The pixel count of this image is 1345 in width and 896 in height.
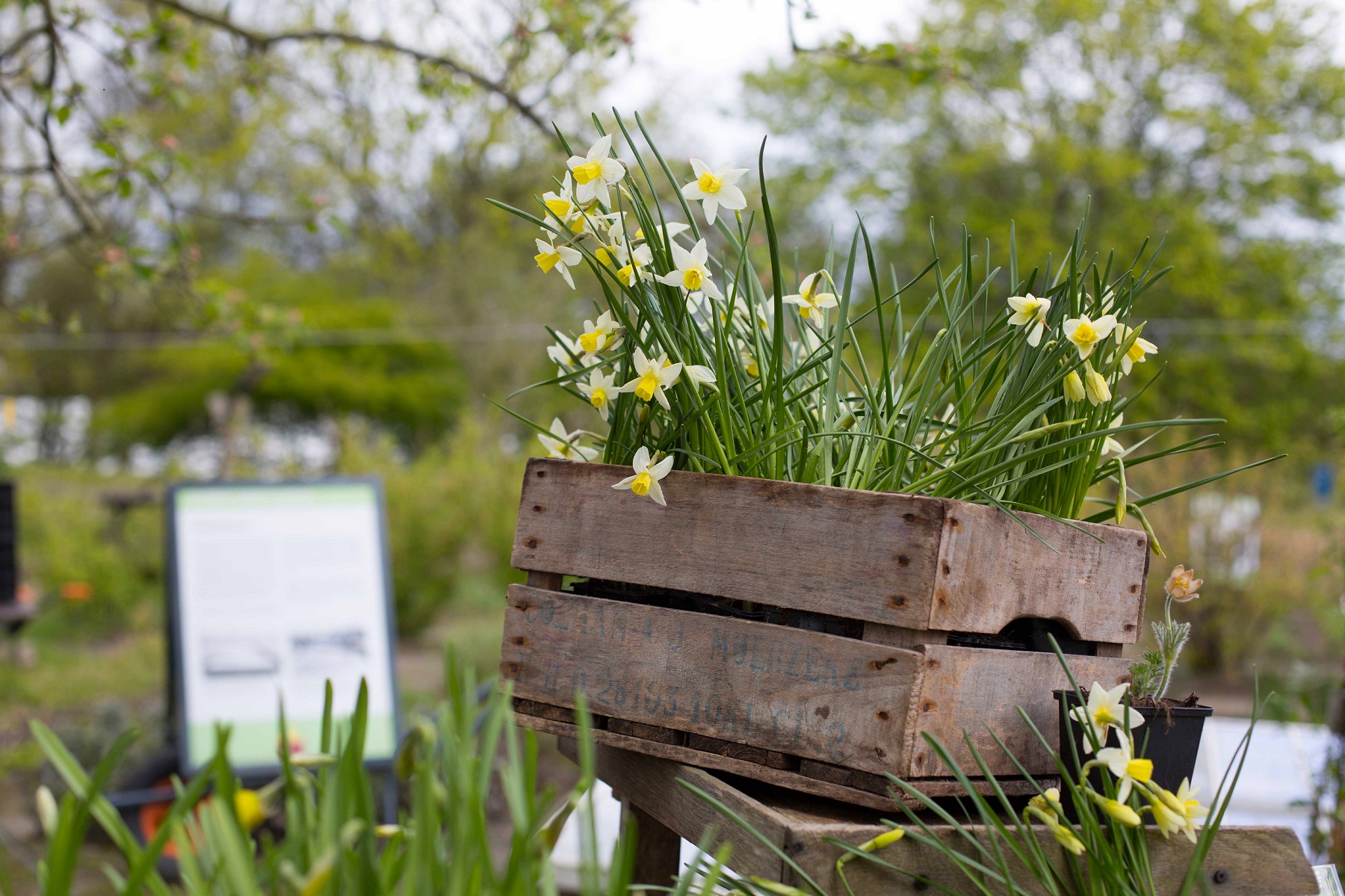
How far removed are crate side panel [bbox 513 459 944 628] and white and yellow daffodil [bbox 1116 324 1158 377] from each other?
30 cm

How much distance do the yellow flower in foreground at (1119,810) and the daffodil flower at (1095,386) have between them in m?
0.39

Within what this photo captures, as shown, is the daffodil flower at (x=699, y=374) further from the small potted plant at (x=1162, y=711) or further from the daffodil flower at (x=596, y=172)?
the small potted plant at (x=1162, y=711)

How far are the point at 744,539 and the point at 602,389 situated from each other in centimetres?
23

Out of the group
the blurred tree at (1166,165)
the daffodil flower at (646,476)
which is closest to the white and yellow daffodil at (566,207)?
the daffodil flower at (646,476)

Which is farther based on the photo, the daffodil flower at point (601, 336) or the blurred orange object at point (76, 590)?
the blurred orange object at point (76, 590)

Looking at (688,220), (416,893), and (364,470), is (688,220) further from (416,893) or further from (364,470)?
(364,470)

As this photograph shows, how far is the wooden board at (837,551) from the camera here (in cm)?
101

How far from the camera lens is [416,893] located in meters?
0.66

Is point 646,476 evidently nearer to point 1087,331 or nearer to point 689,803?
point 689,803

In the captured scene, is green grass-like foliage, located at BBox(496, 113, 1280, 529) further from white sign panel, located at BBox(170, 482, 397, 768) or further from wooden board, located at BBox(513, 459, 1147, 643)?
white sign panel, located at BBox(170, 482, 397, 768)

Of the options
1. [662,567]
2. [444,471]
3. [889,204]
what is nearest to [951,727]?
[662,567]

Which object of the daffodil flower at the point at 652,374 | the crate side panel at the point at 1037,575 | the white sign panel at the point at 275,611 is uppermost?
the daffodil flower at the point at 652,374

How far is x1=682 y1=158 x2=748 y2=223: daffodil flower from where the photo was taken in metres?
1.09

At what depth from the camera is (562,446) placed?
4.29 ft
